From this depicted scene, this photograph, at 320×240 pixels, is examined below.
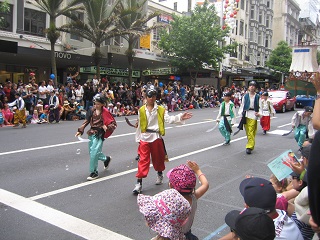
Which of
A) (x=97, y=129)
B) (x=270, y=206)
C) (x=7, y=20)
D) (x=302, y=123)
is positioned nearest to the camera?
(x=270, y=206)

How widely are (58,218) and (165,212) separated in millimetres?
2752

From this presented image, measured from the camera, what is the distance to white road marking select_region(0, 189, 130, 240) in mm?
4574

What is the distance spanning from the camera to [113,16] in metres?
23.6

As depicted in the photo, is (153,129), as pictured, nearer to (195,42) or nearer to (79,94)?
(79,94)

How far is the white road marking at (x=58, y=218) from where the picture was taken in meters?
4.57

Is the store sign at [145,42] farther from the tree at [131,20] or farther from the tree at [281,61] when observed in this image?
the tree at [281,61]

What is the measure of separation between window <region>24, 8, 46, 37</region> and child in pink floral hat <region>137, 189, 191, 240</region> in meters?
24.6

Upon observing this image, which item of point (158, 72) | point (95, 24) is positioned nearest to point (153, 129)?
point (95, 24)

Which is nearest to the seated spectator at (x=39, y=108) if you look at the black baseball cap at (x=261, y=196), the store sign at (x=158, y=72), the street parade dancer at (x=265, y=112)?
the street parade dancer at (x=265, y=112)

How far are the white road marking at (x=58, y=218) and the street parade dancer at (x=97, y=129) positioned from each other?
159cm

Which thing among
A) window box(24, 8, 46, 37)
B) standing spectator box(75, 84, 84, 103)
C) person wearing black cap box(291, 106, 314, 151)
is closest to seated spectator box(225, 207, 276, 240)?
person wearing black cap box(291, 106, 314, 151)

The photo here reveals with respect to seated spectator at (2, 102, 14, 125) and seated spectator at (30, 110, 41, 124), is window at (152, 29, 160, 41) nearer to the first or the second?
seated spectator at (30, 110, 41, 124)

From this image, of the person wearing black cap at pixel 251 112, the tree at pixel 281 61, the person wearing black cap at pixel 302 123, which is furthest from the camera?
the tree at pixel 281 61

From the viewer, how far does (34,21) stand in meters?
25.4
